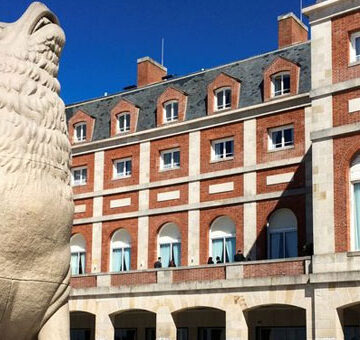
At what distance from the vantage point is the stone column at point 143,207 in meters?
36.4

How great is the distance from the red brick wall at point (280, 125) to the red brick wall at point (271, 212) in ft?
6.32

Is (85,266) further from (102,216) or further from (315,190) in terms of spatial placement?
(315,190)

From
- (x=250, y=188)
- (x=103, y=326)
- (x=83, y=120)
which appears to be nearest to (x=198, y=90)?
(x=250, y=188)

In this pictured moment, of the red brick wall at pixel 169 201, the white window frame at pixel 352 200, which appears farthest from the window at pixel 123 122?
the white window frame at pixel 352 200

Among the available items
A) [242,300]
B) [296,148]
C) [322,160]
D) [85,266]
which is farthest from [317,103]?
[85,266]

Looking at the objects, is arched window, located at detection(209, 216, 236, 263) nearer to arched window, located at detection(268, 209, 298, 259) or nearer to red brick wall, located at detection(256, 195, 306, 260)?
red brick wall, located at detection(256, 195, 306, 260)

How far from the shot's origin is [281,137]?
3300 cm

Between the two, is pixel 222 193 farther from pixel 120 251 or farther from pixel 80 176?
pixel 80 176

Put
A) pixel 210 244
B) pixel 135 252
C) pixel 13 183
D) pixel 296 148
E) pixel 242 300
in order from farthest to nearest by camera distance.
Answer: pixel 135 252 < pixel 210 244 < pixel 296 148 < pixel 242 300 < pixel 13 183

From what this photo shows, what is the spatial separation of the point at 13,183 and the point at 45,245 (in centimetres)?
55

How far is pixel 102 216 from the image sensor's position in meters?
38.8

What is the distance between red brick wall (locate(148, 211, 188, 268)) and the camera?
1377 inches

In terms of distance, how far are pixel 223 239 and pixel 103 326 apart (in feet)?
21.5

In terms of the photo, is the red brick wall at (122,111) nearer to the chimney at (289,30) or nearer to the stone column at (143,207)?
the stone column at (143,207)
